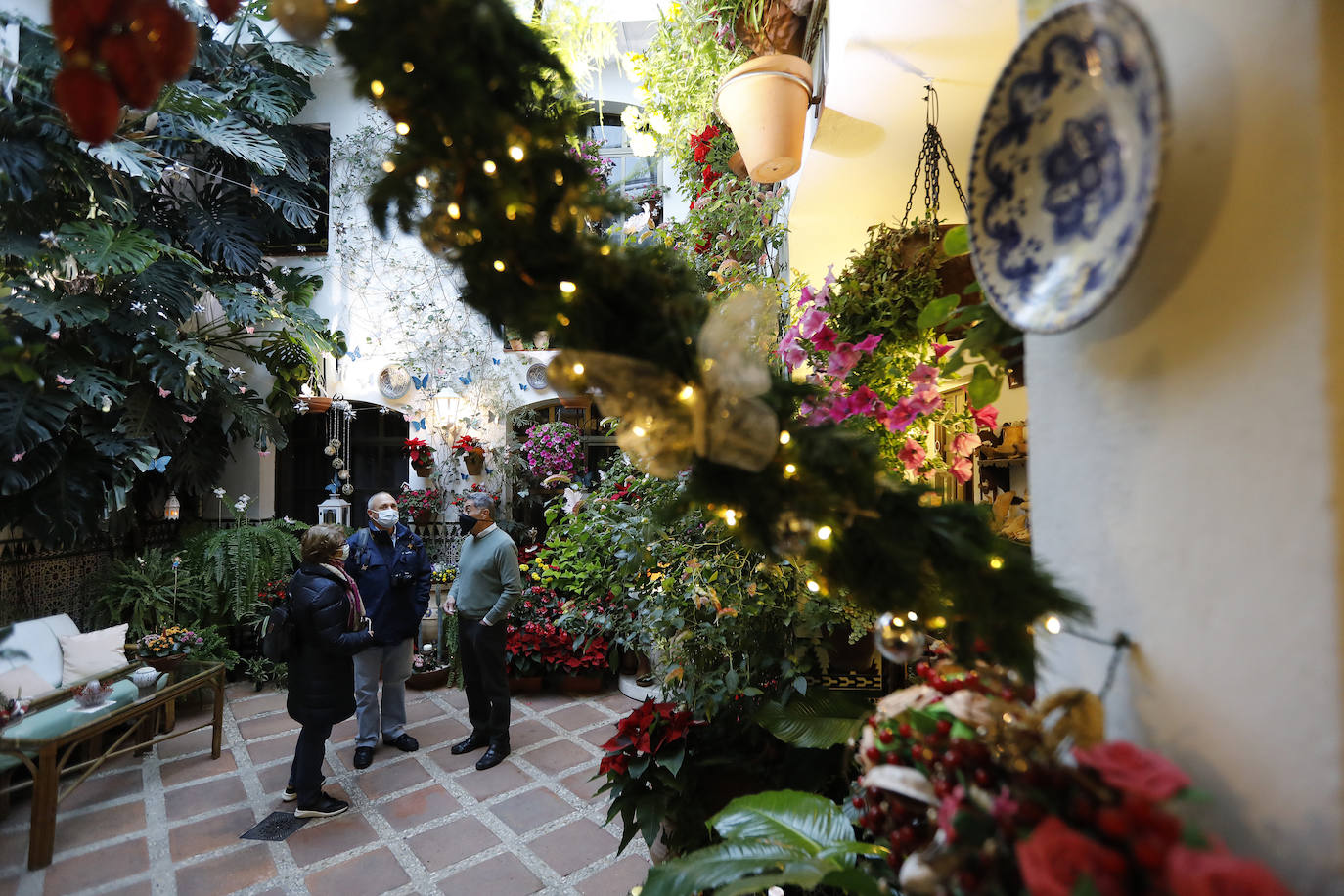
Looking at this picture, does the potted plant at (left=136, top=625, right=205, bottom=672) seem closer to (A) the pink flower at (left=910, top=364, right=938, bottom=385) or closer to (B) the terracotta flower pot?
(B) the terracotta flower pot

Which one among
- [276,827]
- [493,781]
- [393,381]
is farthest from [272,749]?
[393,381]

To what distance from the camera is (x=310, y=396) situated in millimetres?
5293

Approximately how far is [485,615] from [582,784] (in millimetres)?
962

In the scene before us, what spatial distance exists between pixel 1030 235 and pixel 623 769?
1784 mm

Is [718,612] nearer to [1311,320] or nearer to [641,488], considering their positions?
[641,488]

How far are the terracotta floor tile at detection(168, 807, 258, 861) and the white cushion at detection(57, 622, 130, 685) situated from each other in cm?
107

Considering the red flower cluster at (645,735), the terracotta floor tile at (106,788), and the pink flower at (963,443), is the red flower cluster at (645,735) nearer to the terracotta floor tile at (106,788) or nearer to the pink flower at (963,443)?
the pink flower at (963,443)

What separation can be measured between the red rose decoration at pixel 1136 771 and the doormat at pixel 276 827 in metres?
3.09

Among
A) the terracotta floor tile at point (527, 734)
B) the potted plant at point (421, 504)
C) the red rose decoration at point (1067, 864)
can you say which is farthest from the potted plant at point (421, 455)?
the red rose decoration at point (1067, 864)

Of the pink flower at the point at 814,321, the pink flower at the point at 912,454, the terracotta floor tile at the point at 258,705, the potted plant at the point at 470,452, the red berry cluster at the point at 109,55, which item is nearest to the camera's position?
the red berry cluster at the point at 109,55

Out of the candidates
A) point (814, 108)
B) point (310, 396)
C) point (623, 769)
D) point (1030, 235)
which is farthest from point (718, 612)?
point (310, 396)

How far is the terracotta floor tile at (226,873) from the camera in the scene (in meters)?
2.29

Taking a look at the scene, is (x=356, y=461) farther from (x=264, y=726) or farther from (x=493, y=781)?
(x=493, y=781)

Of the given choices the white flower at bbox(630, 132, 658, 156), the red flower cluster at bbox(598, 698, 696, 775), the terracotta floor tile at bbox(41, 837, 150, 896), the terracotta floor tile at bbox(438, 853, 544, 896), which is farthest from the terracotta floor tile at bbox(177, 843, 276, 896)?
the white flower at bbox(630, 132, 658, 156)
